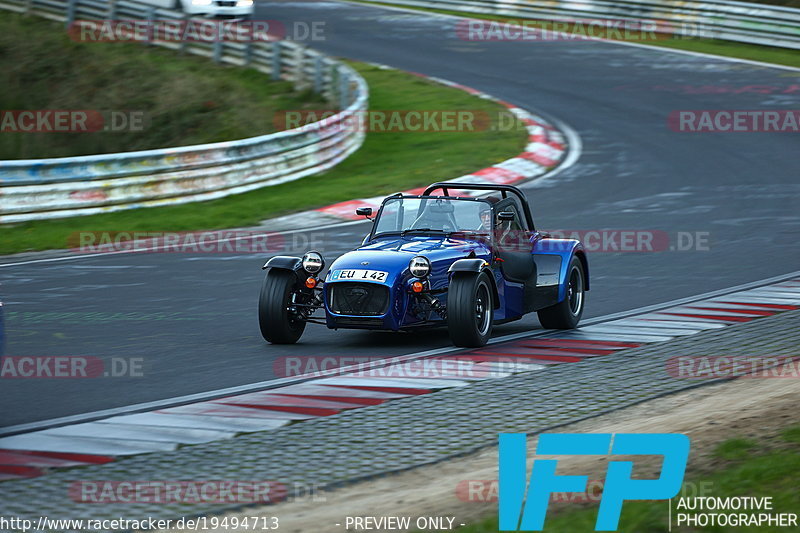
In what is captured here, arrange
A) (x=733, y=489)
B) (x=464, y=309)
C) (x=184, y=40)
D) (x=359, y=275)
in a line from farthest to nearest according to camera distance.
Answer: (x=184, y=40), (x=359, y=275), (x=464, y=309), (x=733, y=489)

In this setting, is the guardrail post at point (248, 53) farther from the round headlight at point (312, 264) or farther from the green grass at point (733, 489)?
the green grass at point (733, 489)

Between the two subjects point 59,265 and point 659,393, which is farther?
point 59,265

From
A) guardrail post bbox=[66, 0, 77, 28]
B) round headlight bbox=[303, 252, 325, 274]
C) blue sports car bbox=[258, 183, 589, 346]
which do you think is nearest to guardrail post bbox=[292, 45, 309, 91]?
guardrail post bbox=[66, 0, 77, 28]

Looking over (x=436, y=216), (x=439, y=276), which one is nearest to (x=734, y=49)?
(x=436, y=216)

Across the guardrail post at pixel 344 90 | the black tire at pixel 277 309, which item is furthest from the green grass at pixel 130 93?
the black tire at pixel 277 309

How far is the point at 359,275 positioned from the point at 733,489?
5.15 metres

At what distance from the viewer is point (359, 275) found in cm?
1049

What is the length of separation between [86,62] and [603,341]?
22007 mm

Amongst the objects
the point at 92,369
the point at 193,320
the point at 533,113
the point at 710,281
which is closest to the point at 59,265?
the point at 193,320

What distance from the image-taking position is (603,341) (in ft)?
36.2

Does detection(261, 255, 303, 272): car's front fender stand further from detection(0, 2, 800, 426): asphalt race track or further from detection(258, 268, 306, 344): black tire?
detection(0, 2, 800, 426): asphalt race track

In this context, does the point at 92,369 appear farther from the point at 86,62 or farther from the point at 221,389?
the point at 86,62

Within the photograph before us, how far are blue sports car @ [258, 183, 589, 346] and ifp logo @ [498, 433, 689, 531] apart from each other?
3291 millimetres

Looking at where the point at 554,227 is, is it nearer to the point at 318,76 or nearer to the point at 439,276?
the point at 439,276
